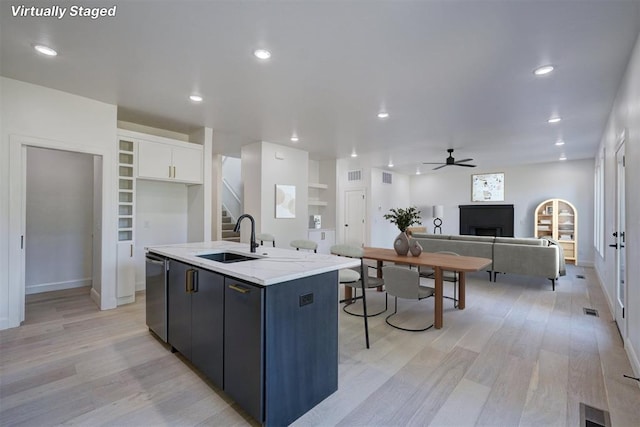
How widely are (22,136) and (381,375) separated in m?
4.26

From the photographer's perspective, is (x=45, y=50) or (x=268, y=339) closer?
(x=268, y=339)

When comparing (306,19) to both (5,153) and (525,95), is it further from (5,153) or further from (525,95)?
(5,153)

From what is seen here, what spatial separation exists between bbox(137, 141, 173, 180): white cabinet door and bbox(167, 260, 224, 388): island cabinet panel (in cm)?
223

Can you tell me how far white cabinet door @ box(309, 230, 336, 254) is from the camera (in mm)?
6985

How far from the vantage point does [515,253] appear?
501 centimetres

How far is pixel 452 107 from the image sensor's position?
384 cm

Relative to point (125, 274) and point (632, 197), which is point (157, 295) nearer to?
point (125, 274)

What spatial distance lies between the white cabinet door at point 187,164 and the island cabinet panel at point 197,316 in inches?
92.8

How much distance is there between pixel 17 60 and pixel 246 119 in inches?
94.5

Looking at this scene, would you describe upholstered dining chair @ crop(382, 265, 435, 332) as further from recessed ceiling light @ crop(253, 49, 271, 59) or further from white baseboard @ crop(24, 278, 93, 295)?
white baseboard @ crop(24, 278, 93, 295)

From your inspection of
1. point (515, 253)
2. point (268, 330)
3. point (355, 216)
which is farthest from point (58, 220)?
point (515, 253)

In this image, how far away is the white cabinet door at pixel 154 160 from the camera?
4183 millimetres

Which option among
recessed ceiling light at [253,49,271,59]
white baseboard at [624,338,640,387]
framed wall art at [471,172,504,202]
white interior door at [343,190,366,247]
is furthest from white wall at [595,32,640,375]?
white interior door at [343,190,366,247]

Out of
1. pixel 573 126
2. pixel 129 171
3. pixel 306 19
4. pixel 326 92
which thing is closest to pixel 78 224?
pixel 129 171
